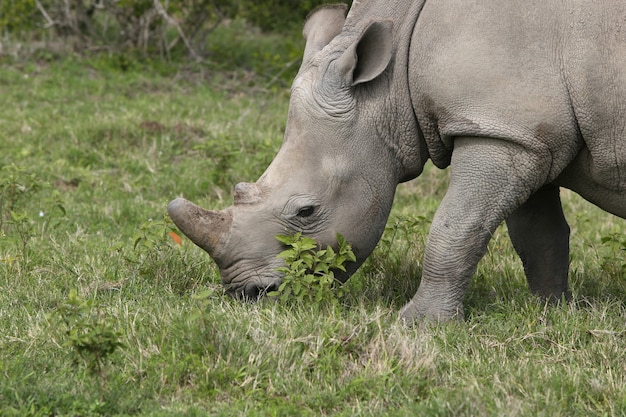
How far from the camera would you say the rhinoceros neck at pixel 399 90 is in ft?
17.3

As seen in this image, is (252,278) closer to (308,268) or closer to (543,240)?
(308,268)

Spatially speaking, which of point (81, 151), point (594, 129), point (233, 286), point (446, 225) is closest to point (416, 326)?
point (446, 225)

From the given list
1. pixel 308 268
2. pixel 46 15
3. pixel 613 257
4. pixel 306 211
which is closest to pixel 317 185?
pixel 306 211

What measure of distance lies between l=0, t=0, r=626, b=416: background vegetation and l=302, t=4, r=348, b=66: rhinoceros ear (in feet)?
4.37

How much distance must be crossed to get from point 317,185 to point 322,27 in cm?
97

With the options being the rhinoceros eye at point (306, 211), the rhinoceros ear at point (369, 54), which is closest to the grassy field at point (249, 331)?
the rhinoceros eye at point (306, 211)

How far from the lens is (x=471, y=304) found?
5734 millimetres

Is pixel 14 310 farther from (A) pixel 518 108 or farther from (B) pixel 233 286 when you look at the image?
(A) pixel 518 108

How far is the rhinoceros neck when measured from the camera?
5277mm

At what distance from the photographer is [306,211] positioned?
532cm

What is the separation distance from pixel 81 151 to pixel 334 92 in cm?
481

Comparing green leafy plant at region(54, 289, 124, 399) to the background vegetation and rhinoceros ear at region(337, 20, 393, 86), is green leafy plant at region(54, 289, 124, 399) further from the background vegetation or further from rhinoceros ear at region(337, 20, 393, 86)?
rhinoceros ear at region(337, 20, 393, 86)

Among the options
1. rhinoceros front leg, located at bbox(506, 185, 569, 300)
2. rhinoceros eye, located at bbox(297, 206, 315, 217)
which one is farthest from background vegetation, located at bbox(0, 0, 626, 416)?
rhinoceros eye, located at bbox(297, 206, 315, 217)

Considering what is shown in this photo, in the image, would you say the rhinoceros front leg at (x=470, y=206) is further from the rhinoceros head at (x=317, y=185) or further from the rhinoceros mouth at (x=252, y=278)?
the rhinoceros mouth at (x=252, y=278)
